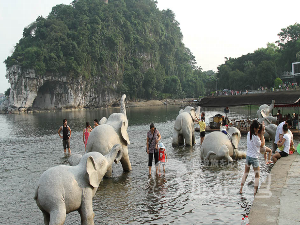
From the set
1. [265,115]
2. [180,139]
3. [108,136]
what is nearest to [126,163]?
[108,136]

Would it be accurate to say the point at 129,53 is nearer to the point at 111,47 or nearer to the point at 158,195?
the point at 111,47

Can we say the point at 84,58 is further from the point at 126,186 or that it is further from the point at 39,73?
the point at 126,186

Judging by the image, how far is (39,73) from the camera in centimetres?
7400

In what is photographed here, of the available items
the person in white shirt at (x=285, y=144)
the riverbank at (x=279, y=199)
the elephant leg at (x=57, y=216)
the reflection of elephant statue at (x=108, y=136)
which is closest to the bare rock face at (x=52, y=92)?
the reflection of elephant statue at (x=108, y=136)

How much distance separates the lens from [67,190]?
5.04 metres

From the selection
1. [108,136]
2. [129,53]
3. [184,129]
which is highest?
[129,53]

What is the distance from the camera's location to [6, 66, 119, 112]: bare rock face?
245 ft

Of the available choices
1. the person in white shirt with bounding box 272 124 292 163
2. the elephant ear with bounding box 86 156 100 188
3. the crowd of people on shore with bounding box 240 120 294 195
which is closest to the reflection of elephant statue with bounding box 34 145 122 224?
the elephant ear with bounding box 86 156 100 188

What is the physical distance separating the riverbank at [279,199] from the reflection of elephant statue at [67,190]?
265 centimetres

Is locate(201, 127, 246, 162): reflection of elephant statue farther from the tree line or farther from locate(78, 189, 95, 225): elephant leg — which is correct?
the tree line

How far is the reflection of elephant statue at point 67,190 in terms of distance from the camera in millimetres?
4895

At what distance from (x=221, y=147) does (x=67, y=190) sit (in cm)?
627

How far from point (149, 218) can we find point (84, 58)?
8107cm

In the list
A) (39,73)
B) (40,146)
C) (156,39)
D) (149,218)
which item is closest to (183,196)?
(149,218)
